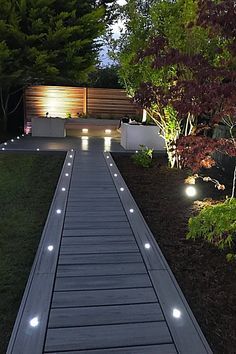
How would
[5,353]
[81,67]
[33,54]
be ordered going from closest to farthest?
[5,353] → [33,54] → [81,67]

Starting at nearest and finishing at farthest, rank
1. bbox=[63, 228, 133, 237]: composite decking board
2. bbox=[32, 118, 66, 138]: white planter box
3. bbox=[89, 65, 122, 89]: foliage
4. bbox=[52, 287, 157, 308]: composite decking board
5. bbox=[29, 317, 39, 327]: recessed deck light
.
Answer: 1. bbox=[29, 317, 39, 327]: recessed deck light
2. bbox=[52, 287, 157, 308]: composite decking board
3. bbox=[63, 228, 133, 237]: composite decking board
4. bbox=[32, 118, 66, 138]: white planter box
5. bbox=[89, 65, 122, 89]: foliage

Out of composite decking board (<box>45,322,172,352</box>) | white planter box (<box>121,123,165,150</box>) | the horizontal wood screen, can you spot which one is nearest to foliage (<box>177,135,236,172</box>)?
composite decking board (<box>45,322,172,352</box>)

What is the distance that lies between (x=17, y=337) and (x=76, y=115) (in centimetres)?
1303

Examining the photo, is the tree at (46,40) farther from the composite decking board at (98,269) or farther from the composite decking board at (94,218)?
the composite decking board at (98,269)

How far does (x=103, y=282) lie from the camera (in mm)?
2693

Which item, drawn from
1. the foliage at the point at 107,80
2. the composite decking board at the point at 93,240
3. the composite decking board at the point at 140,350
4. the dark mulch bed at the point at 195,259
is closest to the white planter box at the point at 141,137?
the dark mulch bed at the point at 195,259

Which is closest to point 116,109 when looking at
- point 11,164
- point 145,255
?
point 11,164

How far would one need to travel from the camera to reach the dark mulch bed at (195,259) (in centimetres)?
232

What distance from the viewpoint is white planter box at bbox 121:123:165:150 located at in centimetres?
923

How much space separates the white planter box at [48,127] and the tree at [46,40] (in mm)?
1470

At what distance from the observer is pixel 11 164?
7.48 metres

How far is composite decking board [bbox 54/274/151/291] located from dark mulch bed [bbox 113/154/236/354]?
0.38 metres

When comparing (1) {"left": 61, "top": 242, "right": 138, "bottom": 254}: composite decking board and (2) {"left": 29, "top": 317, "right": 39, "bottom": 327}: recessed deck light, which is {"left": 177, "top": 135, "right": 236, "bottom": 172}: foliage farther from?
(2) {"left": 29, "top": 317, "right": 39, "bottom": 327}: recessed deck light

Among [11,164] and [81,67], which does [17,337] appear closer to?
[11,164]
